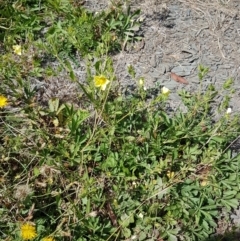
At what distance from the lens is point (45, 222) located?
7.04 feet

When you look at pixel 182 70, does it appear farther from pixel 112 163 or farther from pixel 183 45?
pixel 112 163

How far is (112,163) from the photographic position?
7.38ft

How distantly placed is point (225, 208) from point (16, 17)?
167 cm

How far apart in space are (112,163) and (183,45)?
3.30ft

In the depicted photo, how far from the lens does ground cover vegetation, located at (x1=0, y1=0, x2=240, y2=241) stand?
7.05 feet

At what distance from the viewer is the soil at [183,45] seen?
2.69 m

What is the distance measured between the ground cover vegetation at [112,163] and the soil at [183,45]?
20 cm

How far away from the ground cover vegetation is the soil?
204mm

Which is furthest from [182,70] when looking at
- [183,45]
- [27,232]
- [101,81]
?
[27,232]

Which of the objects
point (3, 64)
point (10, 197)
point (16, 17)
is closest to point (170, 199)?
Result: point (10, 197)

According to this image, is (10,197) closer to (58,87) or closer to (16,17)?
(58,87)

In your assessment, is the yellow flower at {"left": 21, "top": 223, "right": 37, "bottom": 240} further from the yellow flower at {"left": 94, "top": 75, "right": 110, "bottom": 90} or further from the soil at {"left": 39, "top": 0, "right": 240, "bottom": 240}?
the soil at {"left": 39, "top": 0, "right": 240, "bottom": 240}

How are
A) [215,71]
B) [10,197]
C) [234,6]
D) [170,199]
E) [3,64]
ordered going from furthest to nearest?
[234,6]
[215,71]
[3,64]
[170,199]
[10,197]

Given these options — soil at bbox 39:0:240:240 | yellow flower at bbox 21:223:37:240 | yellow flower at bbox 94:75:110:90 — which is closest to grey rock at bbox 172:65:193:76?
soil at bbox 39:0:240:240
